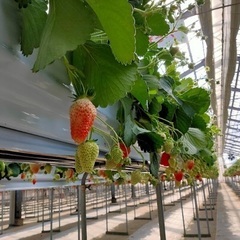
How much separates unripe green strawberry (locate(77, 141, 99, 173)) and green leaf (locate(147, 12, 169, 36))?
299 mm

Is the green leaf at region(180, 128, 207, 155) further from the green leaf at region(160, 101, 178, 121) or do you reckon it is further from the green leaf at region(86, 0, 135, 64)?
the green leaf at region(86, 0, 135, 64)


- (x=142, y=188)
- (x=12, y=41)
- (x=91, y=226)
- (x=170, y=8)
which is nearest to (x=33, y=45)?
(x=12, y=41)

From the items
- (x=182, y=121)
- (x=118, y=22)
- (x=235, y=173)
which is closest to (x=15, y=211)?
(x=182, y=121)

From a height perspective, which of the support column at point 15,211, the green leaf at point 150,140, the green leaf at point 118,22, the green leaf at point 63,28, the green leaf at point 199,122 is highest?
the green leaf at point 199,122

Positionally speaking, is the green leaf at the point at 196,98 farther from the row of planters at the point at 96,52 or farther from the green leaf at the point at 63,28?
the green leaf at the point at 63,28

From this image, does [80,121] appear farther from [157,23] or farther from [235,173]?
[235,173]

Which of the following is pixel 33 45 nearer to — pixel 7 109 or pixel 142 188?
pixel 7 109

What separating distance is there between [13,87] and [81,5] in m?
0.17

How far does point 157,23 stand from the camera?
1.85ft

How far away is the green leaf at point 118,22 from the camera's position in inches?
9.1

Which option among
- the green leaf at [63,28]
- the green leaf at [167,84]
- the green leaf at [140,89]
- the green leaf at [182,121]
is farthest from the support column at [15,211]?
the green leaf at [63,28]

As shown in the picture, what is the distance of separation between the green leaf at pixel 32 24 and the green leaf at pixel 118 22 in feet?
0.44

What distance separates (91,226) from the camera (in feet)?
23.0

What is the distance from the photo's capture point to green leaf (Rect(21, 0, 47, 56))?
0.35 meters
